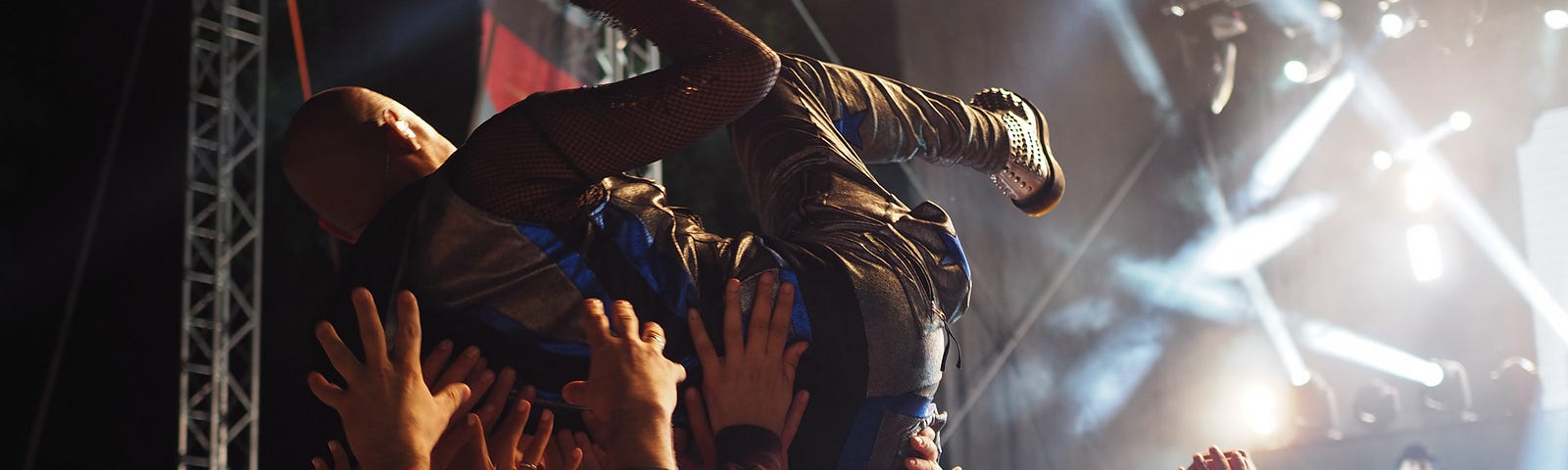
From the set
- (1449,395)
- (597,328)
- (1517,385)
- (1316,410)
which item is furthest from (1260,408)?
(597,328)

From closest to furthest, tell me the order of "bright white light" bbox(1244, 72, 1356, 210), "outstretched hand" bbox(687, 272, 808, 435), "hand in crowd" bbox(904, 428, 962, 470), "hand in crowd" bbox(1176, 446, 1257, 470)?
1. "outstretched hand" bbox(687, 272, 808, 435)
2. "hand in crowd" bbox(904, 428, 962, 470)
3. "hand in crowd" bbox(1176, 446, 1257, 470)
4. "bright white light" bbox(1244, 72, 1356, 210)

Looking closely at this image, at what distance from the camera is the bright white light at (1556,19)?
5762 millimetres

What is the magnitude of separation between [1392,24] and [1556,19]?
71cm

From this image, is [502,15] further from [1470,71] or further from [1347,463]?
[1470,71]

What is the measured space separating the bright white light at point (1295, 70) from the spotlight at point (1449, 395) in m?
1.63

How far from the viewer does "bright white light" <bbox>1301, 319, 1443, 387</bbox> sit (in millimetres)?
6207

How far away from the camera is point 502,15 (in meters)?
3.28

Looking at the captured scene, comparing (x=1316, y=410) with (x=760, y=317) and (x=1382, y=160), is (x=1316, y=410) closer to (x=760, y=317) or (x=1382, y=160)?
(x=1382, y=160)

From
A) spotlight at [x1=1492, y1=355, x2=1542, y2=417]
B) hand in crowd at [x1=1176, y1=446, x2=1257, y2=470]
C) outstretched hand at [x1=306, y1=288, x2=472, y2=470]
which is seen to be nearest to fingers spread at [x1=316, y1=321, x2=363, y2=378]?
outstretched hand at [x1=306, y1=288, x2=472, y2=470]

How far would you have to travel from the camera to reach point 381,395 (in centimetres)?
113

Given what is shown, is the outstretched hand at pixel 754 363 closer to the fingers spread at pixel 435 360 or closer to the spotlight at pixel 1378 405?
the fingers spread at pixel 435 360

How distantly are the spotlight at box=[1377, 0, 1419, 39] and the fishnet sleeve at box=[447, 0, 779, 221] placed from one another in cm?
577

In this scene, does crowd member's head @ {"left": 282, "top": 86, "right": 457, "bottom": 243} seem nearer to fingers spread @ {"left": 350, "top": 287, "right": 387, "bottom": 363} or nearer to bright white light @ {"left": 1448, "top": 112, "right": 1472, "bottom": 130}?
fingers spread @ {"left": 350, "top": 287, "right": 387, "bottom": 363}

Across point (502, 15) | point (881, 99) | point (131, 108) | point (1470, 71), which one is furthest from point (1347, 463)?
point (131, 108)
